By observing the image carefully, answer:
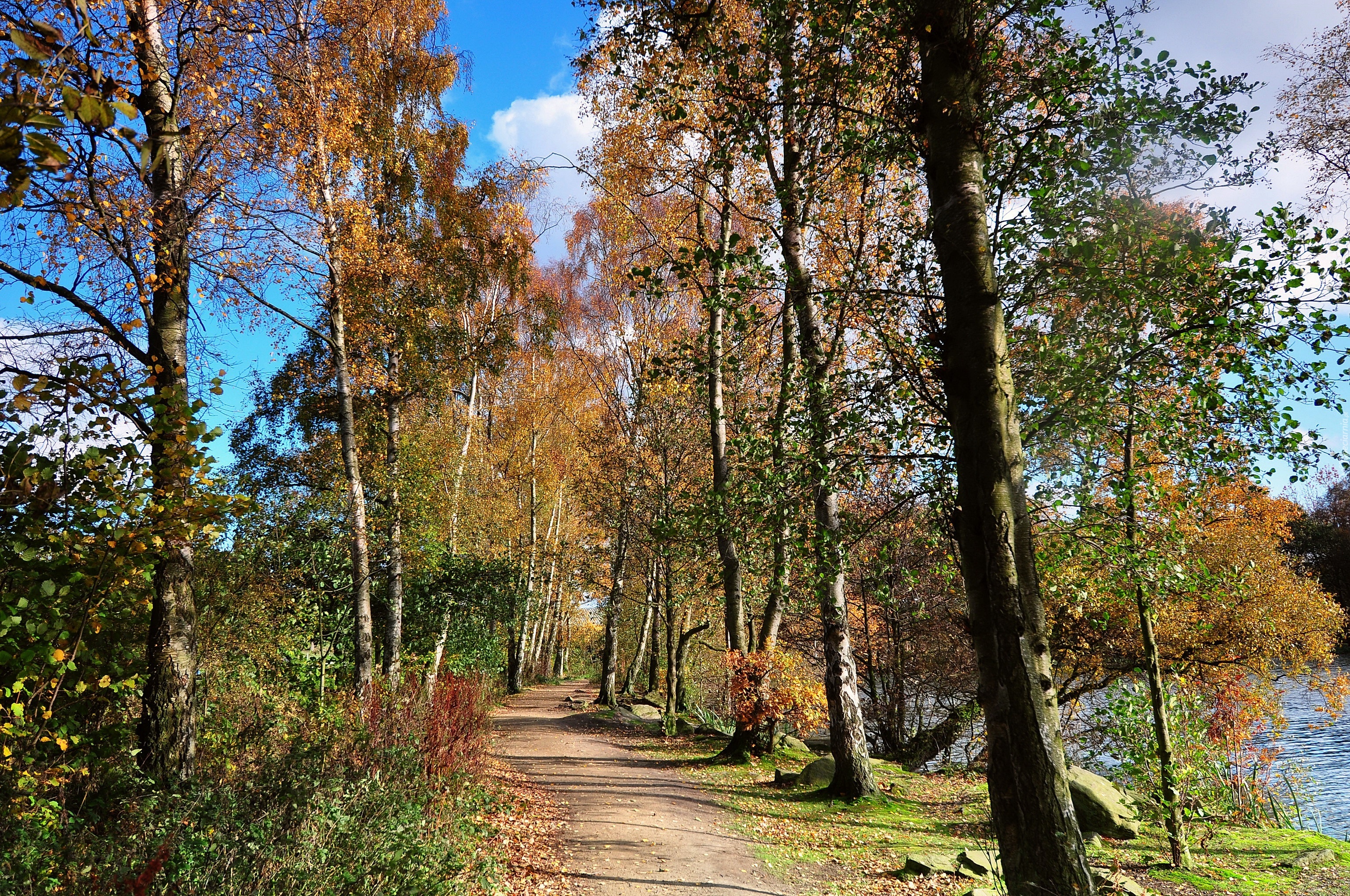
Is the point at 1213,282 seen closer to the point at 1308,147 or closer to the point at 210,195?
the point at 210,195

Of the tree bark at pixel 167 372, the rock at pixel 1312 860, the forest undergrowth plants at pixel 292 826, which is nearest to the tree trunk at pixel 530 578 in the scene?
the forest undergrowth plants at pixel 292 826

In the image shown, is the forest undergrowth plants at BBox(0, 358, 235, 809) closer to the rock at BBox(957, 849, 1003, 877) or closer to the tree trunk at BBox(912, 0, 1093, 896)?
the tree trunk at BBox(912, 0, 1093, 896)

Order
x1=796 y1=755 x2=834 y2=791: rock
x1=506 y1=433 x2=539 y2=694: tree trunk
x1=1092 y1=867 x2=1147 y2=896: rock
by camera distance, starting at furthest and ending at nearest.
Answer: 1. x1=506 y1=433 x2=539 y2=694: tree trunk
2. x1=796 y1=755 x2=834 y2=791: rock
3. x1=1092 y1=867 x2=1147 y2=896: rock

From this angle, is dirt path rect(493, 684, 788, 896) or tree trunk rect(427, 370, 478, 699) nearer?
dirt path rect(493, 684, 788, 896)

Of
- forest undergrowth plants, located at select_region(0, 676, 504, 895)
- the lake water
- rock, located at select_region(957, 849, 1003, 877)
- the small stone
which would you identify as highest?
forest undergrowth plants, located at select_region(0, 676, 504, 895)

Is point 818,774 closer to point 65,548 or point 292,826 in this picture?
point 292,826

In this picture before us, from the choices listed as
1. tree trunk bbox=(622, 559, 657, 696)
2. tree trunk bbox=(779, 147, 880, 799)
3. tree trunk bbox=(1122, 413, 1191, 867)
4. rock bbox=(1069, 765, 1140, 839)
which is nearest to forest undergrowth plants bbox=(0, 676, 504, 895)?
tree trunk bbox=(779, 147, 880, 799)

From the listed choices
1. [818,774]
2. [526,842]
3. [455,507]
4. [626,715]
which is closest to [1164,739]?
[818,774]

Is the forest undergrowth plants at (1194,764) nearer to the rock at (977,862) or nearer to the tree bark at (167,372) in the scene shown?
the rock at (977,862)

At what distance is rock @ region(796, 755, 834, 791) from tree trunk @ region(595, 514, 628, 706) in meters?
10.1

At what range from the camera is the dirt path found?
598cm

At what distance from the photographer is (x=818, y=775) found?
943 centimetres

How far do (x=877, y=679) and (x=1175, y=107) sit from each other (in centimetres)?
1763

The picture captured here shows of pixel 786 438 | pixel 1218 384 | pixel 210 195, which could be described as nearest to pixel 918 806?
pixel 786 438
